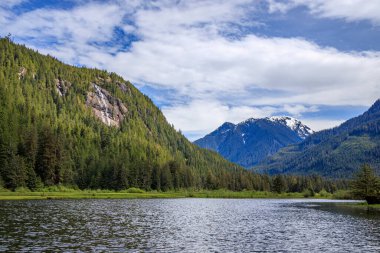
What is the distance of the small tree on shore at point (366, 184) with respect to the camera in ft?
424

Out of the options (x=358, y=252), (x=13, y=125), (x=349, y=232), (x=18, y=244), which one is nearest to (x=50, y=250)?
(x=18, y=244)

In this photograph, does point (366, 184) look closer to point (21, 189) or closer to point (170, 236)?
point (170, 236)

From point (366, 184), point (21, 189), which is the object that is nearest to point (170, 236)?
point (366, 184)

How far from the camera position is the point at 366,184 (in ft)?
428

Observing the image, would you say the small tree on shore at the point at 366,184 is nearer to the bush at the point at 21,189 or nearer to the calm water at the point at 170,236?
the calm water at the point at 170,236

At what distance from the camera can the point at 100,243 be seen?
4591 centimetres

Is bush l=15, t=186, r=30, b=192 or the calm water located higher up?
bush l=15, t=186, r=30, b=192

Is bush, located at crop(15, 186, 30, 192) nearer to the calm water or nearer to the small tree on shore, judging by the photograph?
the calm water

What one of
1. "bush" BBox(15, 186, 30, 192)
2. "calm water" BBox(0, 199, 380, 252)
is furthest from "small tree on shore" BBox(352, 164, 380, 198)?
"bush" BBox(15, 186, 30, 192)

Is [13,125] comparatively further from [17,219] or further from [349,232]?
[349,232]

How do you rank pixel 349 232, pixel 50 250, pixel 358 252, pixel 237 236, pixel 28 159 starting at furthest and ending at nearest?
pixel 28 159
pixel 349 232
pixel 237 236
pixel 358 252
pixel 50 250

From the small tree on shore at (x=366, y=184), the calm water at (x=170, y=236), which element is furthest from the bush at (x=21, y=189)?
the small tree on shore at (x=366, y=184)

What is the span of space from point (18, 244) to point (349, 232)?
4681 centimetres

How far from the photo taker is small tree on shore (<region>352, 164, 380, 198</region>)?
129250mm
